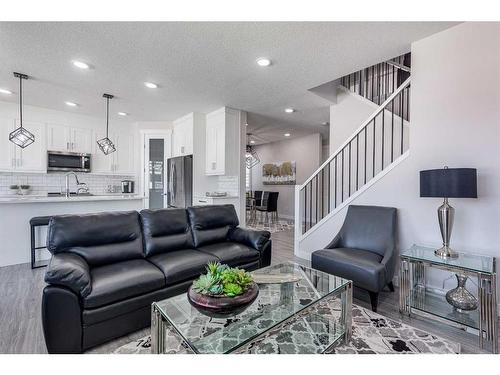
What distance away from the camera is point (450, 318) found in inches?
82.7

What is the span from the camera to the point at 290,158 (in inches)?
333

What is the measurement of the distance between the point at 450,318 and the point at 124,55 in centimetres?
423

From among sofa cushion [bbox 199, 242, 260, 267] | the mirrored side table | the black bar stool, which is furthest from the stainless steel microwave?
the mirrored side table

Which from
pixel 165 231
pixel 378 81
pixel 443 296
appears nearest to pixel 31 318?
pixel 165 231

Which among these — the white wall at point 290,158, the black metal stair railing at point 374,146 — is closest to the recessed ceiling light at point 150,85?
the black metal stair railing at point 374,146

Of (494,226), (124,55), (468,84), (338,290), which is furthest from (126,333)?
(468,84)

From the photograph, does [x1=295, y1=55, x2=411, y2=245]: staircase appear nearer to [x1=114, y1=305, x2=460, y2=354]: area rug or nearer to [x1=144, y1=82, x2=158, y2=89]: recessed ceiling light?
[x1=114, y1=305, x2=460, y2=354]: area rug

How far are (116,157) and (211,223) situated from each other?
407cm

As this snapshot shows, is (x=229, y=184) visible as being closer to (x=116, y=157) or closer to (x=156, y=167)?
(x=156, y=167)

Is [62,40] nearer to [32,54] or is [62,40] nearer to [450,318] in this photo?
[32,54]

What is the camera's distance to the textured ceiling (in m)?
2.43

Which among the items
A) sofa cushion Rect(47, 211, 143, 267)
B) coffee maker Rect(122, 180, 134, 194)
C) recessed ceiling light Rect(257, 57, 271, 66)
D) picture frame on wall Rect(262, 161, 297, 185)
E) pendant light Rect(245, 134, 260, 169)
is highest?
recessed ceiling light Rect(257, 57, 271, 66)

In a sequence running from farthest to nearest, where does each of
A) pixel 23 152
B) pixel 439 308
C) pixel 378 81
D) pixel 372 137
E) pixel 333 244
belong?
1. pixel 23 152
2. pixel 378 81
3. pixel 372 137
4. pixel 333 244
5. pixel 439 308

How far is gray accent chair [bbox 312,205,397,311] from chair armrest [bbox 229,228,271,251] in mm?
605
